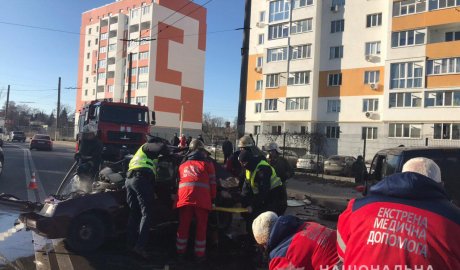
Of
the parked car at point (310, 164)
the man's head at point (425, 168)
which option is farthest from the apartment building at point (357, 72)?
the man's head at point (425, 168)

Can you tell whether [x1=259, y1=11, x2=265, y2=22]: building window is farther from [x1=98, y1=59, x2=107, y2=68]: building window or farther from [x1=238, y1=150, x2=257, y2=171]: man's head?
[x1=238, y1=150, x2=257, y2=171]: man's head

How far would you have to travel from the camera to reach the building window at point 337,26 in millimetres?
43872

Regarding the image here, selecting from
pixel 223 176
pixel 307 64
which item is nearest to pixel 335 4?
pixel 307 64

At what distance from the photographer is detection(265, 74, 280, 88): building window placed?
4816 centimetres

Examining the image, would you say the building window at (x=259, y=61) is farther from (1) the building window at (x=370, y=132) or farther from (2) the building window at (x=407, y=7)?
(2) the building window at (x=407, y=7)

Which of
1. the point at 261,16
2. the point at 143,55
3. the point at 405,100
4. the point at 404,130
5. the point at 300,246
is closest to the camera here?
the point at 300,246

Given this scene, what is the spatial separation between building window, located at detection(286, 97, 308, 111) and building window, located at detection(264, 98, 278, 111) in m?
1.50

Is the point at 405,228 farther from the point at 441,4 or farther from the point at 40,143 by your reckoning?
the point at 441,4

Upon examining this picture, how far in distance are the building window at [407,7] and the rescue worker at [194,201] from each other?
37.4m

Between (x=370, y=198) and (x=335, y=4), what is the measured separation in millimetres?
45364

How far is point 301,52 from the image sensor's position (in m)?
46.3

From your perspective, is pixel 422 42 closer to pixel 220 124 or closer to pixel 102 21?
pixel 102 21

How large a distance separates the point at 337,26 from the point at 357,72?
18.2ft

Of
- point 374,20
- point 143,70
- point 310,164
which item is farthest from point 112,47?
point 310,164
